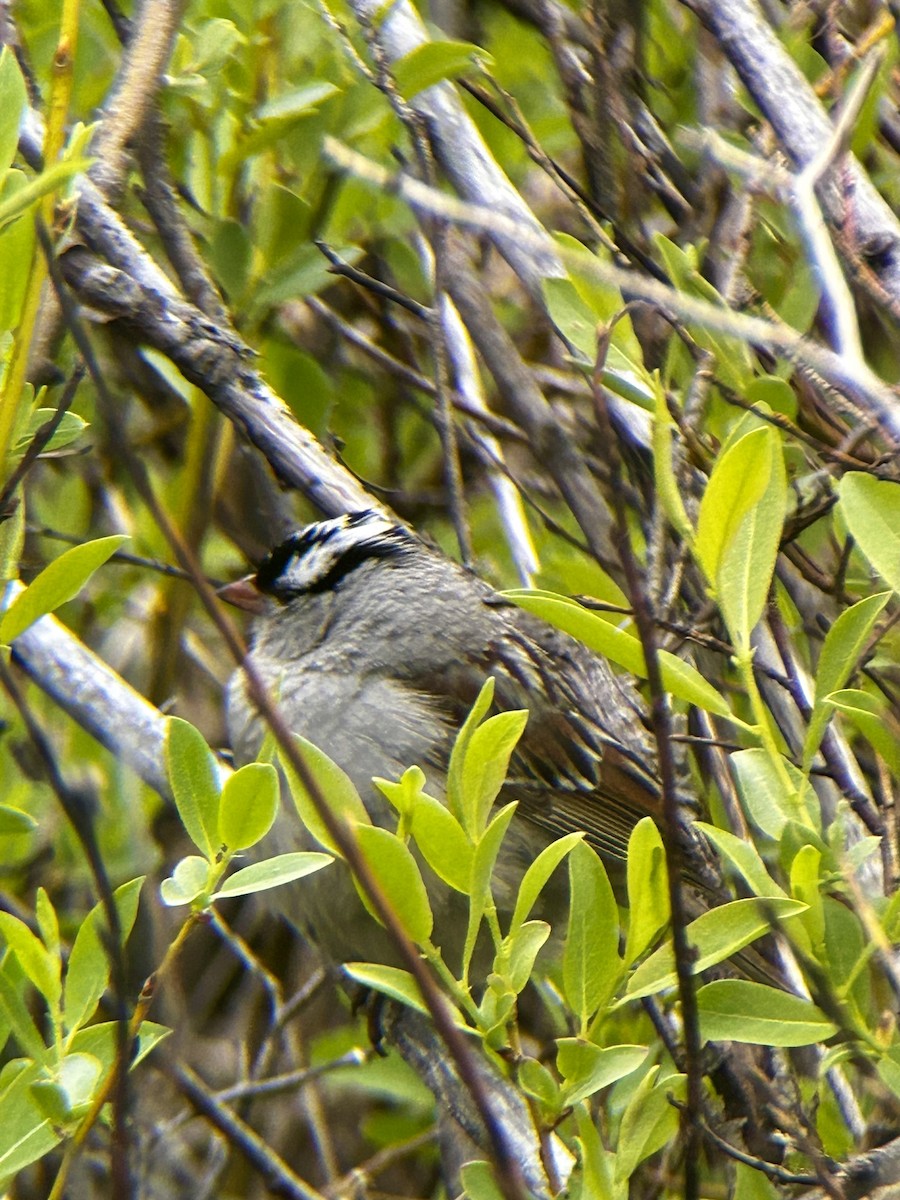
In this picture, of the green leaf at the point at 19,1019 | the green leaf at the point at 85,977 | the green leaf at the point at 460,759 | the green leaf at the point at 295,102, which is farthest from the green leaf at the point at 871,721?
the green leaf at the point at 295,102

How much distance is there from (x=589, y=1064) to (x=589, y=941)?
110mm

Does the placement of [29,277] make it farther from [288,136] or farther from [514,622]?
[514,622]

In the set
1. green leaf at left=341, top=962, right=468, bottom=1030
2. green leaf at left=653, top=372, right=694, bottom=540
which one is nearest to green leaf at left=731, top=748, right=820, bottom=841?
green leaf at left=653, top=372, right=694, bottom=540

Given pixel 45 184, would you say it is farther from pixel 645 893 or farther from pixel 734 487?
pixel 645 893

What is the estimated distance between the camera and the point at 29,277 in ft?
4.64

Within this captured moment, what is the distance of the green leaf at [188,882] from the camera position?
1.36 m

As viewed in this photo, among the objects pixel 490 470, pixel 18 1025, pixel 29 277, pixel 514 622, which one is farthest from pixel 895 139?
pixel 18 1025

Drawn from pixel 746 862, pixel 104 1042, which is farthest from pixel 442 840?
pixel 104 1042

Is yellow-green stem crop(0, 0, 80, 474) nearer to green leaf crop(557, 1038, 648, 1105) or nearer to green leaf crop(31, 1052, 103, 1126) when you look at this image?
green leaf crop(31, 1052, 103, 1126)

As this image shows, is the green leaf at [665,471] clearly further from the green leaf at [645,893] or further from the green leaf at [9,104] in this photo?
the green leaf at [9,104]

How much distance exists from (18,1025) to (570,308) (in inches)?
38.1

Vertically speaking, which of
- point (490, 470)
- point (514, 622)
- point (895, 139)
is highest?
point (895, 139)

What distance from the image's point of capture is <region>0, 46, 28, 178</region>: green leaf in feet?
4.45

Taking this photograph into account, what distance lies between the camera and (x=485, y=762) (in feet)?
4.46
